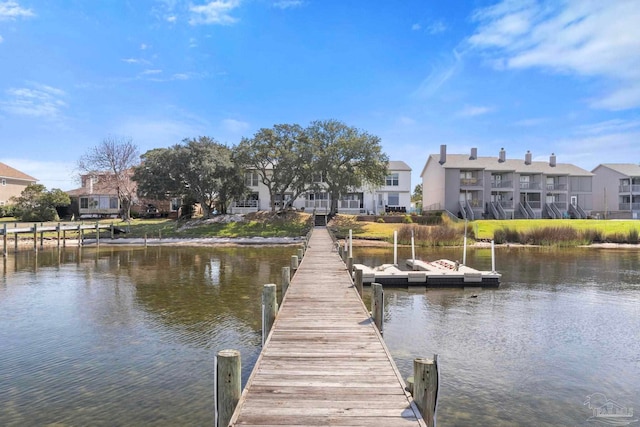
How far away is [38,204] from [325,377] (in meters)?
59.1

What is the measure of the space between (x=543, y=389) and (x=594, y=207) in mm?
68523

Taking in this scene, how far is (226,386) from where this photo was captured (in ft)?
17.2

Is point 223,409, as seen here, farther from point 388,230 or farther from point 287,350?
point 388,230

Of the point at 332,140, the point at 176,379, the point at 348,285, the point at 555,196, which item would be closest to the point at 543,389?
the point at 348,285

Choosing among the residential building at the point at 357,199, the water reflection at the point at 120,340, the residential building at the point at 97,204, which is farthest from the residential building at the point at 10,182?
the water reflection at the point at 120,340

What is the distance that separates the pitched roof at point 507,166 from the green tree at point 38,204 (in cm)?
5060

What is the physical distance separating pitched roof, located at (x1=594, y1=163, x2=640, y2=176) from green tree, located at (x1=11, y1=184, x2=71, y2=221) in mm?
80948

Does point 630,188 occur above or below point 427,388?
above

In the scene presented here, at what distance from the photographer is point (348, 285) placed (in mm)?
14148

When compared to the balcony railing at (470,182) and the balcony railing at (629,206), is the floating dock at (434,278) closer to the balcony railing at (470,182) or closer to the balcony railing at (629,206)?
the balcony railing at (470,182)

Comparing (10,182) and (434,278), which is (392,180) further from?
(10,182)

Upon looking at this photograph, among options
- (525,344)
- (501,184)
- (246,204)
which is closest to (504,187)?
(501,184)
